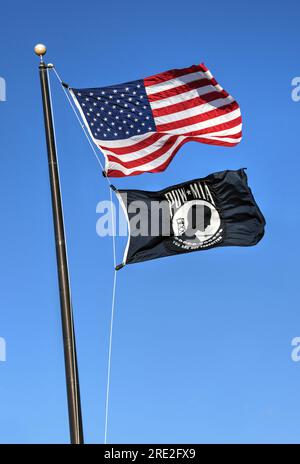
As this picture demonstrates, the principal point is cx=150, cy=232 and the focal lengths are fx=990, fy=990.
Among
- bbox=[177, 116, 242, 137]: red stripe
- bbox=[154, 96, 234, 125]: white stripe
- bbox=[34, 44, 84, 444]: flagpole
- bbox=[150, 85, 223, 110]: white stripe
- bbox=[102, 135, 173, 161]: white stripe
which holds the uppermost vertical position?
bbox=[150, 85, 223, 110]: white stripe

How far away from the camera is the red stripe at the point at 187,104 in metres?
24.7

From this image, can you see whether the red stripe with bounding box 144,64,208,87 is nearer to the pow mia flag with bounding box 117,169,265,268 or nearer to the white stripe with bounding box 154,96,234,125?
the white stripe with bounding box 154,96,234,125

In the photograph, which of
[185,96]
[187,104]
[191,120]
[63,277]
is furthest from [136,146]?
[63,277]

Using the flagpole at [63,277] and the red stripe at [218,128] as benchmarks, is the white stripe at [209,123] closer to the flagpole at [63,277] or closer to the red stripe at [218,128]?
the red stripe at [218,128]

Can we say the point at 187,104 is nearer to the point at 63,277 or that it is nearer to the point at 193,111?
the point at 193,111

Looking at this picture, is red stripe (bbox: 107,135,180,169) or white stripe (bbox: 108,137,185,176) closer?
white stripe (bbox: 108,137,185,176)

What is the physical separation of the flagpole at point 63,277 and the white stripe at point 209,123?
4.43m

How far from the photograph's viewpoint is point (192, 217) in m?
24.6

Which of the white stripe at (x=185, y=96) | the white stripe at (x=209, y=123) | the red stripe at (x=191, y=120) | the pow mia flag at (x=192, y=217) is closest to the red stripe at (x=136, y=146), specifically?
the red stripe at (x=191, y=120)

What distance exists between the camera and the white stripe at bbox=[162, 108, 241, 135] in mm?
24641

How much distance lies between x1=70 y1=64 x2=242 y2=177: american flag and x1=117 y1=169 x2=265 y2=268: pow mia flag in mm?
932

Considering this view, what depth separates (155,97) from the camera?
81.0ft

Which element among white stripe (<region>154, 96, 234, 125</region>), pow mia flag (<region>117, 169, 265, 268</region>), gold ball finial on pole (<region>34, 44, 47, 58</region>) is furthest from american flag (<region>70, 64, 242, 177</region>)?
gold ball finial on pole (<region>34, 44, 47, 58</region>)

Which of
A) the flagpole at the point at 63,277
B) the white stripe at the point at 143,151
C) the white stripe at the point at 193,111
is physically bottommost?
the flagpole at the point at 63,277
